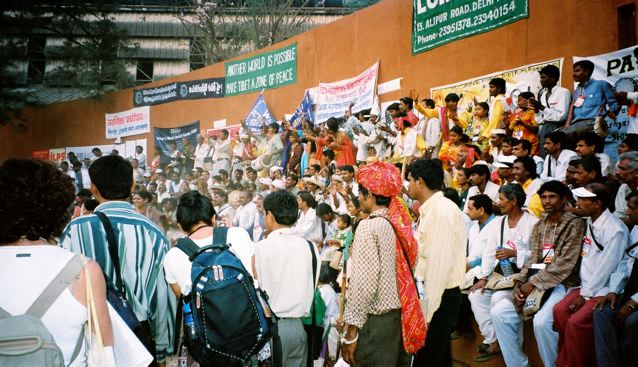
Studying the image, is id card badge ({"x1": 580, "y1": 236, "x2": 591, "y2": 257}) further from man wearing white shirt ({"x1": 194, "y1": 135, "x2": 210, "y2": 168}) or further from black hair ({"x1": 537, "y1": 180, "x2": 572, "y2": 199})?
man wearing white shirt ({"x1": 194, "y1": 135, "x2": 210, "y2": 168})

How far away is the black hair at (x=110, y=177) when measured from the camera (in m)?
4.07

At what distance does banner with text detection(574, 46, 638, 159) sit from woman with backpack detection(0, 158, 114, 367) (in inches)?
271

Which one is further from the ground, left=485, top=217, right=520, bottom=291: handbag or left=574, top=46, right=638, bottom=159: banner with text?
left=574, top=46, right=638, bottom=159: banner with text

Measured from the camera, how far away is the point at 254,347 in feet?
12.6

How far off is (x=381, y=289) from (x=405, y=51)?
941 centimetres

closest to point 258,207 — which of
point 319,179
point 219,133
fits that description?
point 319,179

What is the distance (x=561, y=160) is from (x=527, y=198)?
725 millimetres

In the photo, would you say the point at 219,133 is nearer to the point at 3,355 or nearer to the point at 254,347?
the point at 254,347

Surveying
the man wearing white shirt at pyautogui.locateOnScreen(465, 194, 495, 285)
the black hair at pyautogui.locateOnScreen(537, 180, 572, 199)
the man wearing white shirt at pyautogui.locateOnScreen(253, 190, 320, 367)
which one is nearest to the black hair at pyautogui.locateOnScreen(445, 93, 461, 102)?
the man wearing white shirt at pyautogui.locateOnScreen(465, 194, 495, 285)

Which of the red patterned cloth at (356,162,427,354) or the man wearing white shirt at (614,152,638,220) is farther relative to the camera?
the man wearing white shirt at (614,152,638,220)

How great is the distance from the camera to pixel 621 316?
17.5 feet

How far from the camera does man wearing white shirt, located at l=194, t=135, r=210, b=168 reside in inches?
764

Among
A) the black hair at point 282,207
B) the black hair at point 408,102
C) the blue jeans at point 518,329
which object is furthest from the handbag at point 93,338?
the black hair at point 408,102

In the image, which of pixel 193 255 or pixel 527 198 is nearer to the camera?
pixel 193 255
